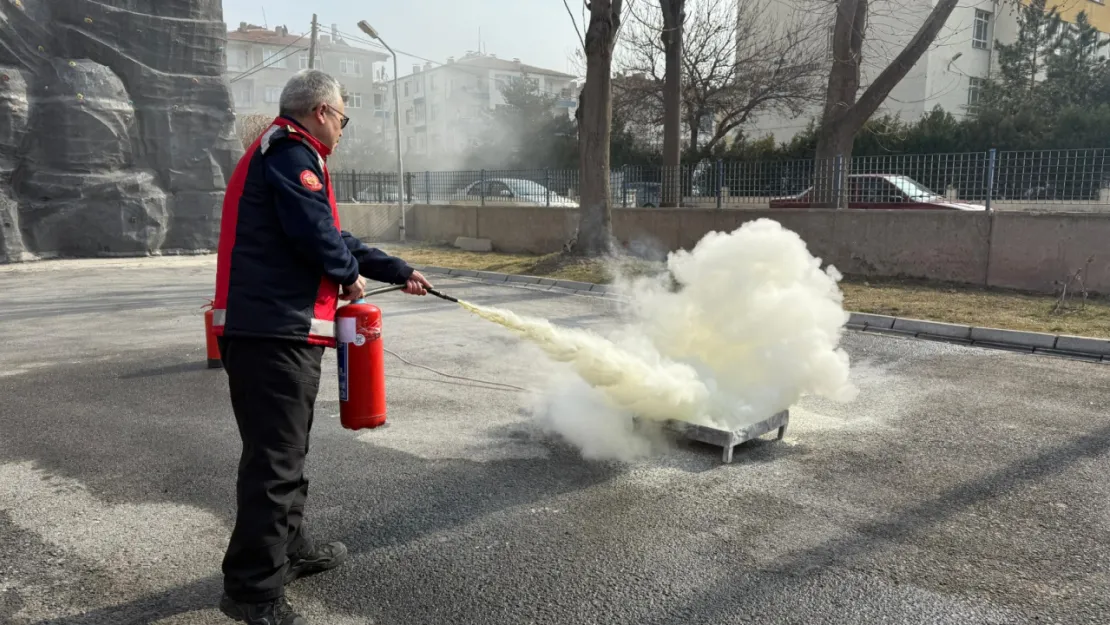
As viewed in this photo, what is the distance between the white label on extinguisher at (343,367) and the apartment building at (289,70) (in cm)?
6657

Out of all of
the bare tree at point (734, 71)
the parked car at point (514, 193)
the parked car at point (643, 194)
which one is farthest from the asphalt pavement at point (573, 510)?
the bare tree at point (734, 71)

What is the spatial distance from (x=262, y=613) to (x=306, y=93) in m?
1.90

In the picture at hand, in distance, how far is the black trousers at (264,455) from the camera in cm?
264

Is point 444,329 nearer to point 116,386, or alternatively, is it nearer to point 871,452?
point 116,386

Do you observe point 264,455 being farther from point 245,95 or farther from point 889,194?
point 245,95

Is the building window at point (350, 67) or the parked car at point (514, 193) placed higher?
the building window at point (350, 67)

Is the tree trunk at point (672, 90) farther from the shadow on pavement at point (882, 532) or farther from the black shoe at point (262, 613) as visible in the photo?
the black shoe at point (262, 613)

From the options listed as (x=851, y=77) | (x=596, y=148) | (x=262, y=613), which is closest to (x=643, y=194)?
(x=596, y=148)

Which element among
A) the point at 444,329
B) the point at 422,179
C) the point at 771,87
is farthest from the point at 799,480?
the point at 771,87

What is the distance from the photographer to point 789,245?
15.4ft

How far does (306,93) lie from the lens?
2871mm

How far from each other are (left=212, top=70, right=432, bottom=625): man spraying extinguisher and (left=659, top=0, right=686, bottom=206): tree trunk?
13.3 meters

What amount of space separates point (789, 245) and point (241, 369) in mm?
3321

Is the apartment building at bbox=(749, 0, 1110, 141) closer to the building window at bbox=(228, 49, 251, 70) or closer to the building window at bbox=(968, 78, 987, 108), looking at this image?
the building window at bbox=(968, 78, 987, 108)
